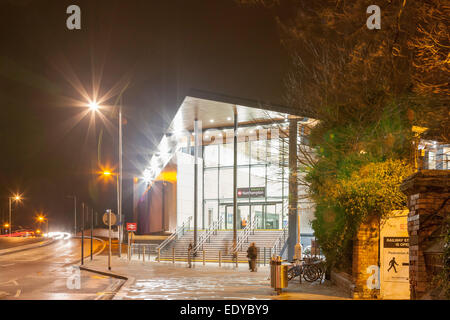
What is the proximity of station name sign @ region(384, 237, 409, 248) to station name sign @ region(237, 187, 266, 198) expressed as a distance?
30841mm

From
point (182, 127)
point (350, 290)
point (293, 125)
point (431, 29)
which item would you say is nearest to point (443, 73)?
point (431, 29)

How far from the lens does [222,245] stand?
117 feet

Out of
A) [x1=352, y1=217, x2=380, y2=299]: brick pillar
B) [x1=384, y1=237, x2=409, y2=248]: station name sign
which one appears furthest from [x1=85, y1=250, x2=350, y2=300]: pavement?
Answer: [x1=384, y1=237, x2=409, y2=248]: station name sign

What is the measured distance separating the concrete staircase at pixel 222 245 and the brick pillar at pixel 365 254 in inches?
791

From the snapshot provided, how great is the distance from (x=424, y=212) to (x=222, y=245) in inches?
1143

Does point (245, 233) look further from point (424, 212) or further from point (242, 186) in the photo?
point (424, 212)

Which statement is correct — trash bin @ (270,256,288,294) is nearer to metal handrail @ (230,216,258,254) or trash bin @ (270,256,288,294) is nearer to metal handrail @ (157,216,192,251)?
metal handrail @ (230,216,258,254)

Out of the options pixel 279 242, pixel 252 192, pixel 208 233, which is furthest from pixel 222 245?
pixel 252 192

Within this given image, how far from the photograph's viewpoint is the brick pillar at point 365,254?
1149cm

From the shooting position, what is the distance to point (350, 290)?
1198cm

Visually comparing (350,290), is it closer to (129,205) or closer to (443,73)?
(443,73)

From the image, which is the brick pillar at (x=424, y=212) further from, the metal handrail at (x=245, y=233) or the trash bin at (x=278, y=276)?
the metal handrail at (x=245, y=233)

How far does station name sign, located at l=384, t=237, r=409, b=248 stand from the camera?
10820 millimetres
